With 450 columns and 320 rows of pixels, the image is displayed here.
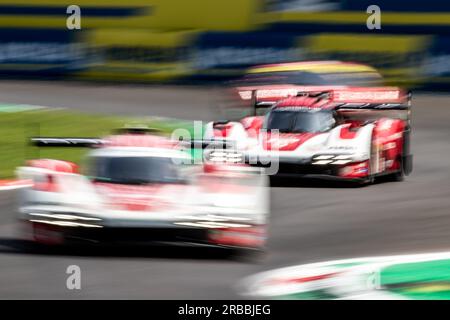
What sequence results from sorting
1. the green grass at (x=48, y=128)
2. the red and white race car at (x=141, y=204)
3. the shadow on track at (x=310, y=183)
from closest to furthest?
the red and white race car at (x=141, y=204)
the shadow on track at (x=310, y=183)
the green grass at (x=48, y=128)

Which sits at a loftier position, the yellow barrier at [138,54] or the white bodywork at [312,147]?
the yellow barrier at [138,54]

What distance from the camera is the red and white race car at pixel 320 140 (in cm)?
1404

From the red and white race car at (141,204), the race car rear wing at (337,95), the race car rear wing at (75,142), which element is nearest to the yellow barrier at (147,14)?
the race car rear wing at (337,95)

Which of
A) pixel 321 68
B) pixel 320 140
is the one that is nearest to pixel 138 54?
pixel 321 68

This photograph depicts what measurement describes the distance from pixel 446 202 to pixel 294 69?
8.20m

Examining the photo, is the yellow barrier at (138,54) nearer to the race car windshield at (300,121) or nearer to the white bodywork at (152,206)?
the race car windshield at (300,121)

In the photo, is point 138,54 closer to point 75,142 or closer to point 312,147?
point 312,147

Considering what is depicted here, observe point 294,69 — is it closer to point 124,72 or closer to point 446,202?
point 124,72

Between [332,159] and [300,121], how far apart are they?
0.93 m

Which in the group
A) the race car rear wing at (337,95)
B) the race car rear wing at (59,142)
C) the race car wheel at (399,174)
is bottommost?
the race car wheel at (399,174)

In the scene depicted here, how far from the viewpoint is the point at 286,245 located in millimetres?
10711
